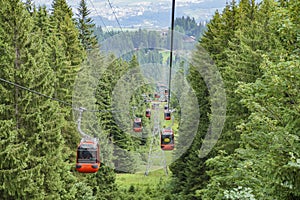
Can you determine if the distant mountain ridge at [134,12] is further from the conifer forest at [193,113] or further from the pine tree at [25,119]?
the pine tree at [25,119]

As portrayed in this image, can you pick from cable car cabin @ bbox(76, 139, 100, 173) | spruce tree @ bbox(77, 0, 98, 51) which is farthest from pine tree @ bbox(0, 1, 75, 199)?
spruce tree @ bbox(77, 0, 98, 51)

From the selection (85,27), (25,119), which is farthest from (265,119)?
(85,27)

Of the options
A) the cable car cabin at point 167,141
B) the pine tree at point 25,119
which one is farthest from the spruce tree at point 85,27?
the pine tree at point 25,119

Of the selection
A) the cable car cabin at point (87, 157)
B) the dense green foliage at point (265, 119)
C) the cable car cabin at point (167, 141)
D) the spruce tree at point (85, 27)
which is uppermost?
the spruce tree at point (85, 27)

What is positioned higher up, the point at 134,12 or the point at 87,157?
the point at 134,12

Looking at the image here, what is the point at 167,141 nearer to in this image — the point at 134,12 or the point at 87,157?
the point at 87,157

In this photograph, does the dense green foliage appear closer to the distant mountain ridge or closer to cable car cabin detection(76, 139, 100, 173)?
cable car cabin detection(76, 139, 100, 173)

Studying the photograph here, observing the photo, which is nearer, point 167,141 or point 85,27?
point 167,141

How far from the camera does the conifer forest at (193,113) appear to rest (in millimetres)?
6949

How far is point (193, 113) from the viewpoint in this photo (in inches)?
972

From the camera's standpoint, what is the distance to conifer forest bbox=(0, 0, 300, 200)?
695cm

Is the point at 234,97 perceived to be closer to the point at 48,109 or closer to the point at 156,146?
the point at 48,109

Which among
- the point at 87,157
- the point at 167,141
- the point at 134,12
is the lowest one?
the point at 167,141

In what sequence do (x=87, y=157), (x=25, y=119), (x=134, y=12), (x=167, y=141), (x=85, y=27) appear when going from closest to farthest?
(x=87, y=157) → (x=25, y=119) → (x=167, y=141) → (x=85, y=27) → (x=134, y=12)
